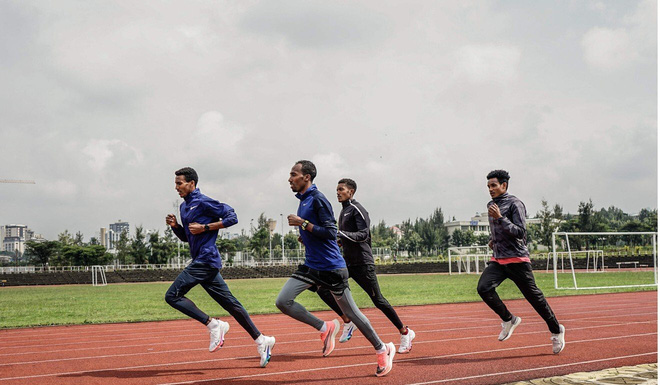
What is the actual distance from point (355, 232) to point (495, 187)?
1.51 meters

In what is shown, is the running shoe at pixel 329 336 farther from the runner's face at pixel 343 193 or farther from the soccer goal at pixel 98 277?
the soccer goal at pixel 98 277

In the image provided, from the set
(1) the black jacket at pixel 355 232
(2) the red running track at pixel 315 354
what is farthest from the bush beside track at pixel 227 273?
(1) the black jacket at pixel 355 232

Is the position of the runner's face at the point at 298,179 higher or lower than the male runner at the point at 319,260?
higher

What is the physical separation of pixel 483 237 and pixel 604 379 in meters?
127

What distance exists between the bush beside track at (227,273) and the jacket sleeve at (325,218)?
38.6m

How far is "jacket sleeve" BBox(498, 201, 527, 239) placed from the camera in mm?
6664

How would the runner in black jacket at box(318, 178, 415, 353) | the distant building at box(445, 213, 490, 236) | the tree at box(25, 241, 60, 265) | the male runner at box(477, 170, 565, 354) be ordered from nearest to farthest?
the male runner at box(477, 170, 565, 354) < the runner in black jacket at box(318, 178, 415, 353) < the tree at box(25, 241, 60, 265) < the distant building at box(445, 213, 490, 236)

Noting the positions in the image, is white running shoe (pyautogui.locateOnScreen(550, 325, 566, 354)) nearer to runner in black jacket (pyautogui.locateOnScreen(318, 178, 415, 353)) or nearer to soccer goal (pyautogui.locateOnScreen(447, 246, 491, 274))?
runner in black jacket (pyautogui.locateOnScreen(318, 178, 415, 353))

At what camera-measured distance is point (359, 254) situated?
24.6 ft

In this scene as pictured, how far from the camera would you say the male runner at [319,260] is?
19.1ft

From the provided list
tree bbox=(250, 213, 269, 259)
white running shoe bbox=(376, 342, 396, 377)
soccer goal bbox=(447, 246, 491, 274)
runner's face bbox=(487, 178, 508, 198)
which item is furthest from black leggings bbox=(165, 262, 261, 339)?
tree bbox=(250, 213, 269, 259)

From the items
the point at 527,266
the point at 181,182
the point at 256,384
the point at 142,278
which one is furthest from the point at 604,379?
the point at 142,278

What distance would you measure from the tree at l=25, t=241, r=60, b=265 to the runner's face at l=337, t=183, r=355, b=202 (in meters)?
75.1

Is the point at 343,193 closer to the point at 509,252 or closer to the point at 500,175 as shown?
the point at 500,175
